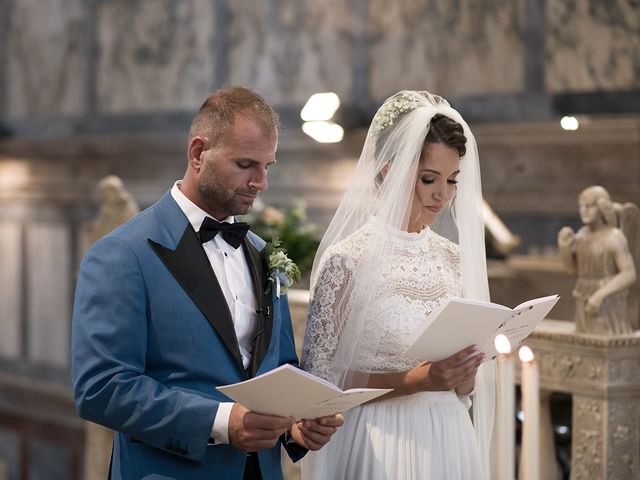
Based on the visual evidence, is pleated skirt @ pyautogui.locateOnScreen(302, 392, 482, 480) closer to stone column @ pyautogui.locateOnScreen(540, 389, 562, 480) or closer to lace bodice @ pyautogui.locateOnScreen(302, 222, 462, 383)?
lace bodice @ pyautogui.locateOnScreen(302, 222, 462, 383)

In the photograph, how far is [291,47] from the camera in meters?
9.59

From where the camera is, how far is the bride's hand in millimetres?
3189

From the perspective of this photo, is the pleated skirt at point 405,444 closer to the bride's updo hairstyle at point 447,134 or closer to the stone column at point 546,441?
the bride's updo hairstyle at point 447,134

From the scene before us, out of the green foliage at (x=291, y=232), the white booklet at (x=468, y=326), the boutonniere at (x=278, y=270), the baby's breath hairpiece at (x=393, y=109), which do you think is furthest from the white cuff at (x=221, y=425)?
the green foliage at (x=291, y=232)

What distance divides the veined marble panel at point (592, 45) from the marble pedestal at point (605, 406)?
307 centimetres

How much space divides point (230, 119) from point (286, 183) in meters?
6.83

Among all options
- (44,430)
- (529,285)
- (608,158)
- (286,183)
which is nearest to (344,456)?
(529,285)

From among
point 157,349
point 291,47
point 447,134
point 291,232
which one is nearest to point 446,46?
point 291,47

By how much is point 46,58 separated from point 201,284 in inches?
366

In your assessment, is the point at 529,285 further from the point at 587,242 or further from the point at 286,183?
the point at 286,183

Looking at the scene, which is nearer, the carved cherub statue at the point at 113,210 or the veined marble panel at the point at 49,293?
the carved cherub statue at the point at 113,210

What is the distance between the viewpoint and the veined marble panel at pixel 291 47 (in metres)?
9.16

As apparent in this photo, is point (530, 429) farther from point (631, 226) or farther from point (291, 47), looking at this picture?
point (291, 47)

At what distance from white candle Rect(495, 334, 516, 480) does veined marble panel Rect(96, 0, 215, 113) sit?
311 inches
